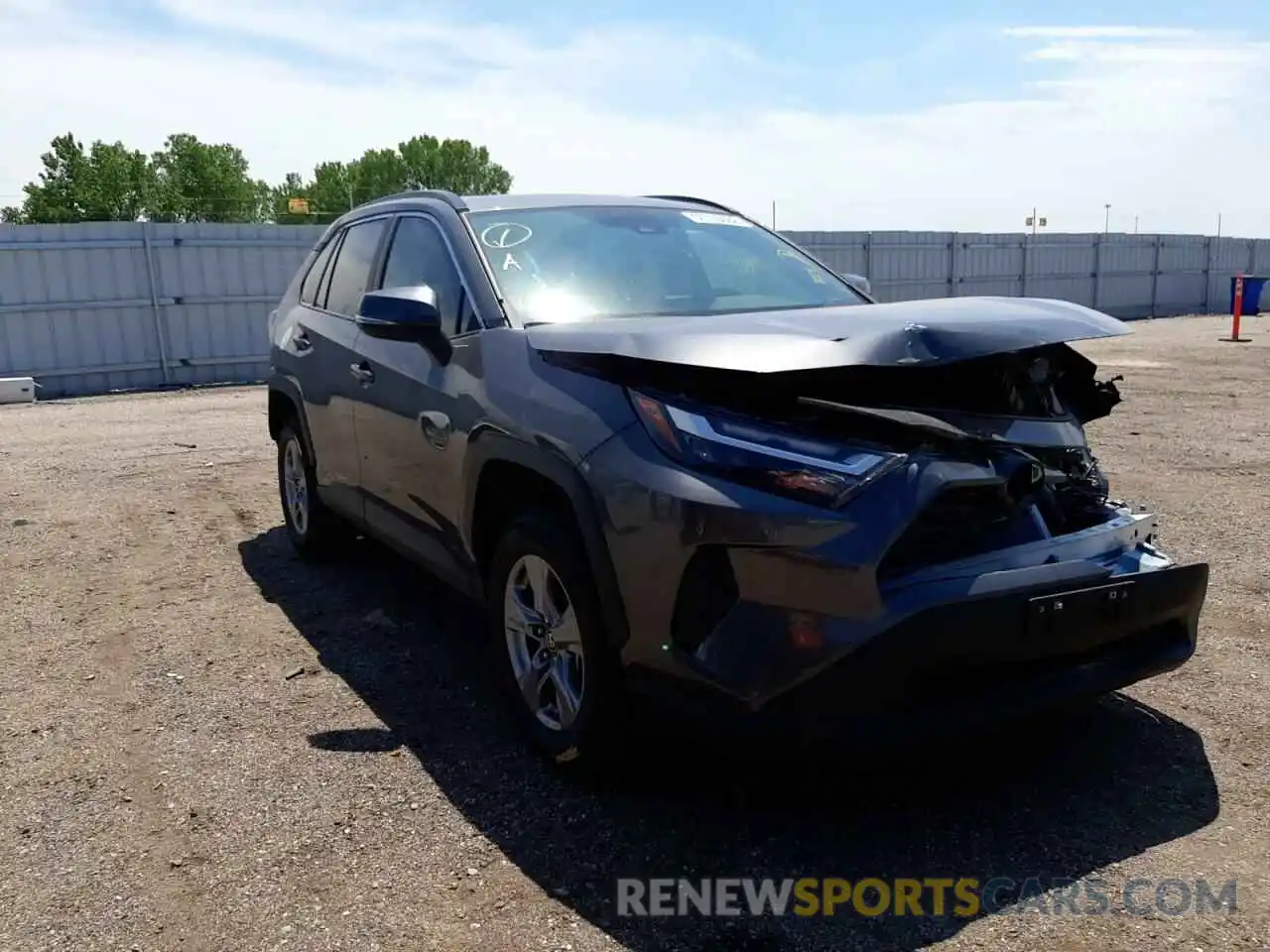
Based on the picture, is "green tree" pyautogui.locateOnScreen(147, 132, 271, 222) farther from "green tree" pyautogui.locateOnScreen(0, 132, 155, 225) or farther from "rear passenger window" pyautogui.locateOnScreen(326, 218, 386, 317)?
"rear passenger window" pyautogui.locateOnScreen(326, 218, 386, 317)

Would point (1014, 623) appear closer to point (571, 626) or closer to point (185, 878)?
point (571, 626)

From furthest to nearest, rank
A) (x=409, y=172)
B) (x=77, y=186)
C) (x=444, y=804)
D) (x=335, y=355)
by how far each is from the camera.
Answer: (x=409, y=172) < (x=77, y=186) < (x=335, y=355) < (x=444, y=804)

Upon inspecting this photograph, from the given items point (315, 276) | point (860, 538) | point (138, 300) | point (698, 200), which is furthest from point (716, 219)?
point (138, 300)

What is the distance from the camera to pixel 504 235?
13.5ft

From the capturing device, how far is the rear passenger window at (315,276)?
5.59 m

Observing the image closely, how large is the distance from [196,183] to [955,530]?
82.8 m

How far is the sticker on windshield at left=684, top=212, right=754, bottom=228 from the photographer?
4.68 metres

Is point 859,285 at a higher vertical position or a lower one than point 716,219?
lower

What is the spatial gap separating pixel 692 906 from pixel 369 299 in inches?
87.9

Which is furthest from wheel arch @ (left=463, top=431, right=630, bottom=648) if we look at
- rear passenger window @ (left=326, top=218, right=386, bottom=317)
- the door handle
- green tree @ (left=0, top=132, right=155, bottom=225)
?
green tree @ (left=0, top=132, right=155, bottom=225)

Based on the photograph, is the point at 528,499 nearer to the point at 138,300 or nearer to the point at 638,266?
the point at 638,266

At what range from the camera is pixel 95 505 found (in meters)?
7.41

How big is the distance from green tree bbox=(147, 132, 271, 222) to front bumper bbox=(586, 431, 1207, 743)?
77.8m

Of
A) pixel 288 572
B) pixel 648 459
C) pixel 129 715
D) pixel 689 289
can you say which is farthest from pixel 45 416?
pixel 648 459
